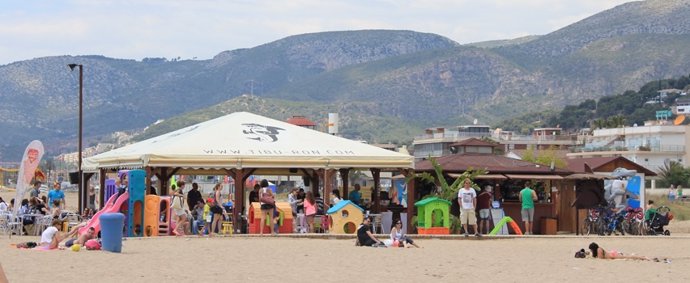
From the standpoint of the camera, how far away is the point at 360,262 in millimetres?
19078

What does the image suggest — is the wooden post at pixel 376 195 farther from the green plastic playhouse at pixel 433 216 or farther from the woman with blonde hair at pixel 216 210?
the woman with blonde hair at pixel 216 210

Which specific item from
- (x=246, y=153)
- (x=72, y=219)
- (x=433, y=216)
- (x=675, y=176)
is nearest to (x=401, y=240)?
(x=433, y=216)

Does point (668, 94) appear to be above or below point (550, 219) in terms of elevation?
above

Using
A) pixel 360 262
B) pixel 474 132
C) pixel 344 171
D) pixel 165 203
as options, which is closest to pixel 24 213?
pixel 165 203

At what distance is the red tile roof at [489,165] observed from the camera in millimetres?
29109

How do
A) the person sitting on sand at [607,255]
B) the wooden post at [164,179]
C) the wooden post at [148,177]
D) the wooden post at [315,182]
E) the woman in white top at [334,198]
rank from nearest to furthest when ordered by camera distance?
1. the person sitting on sand at [607,255]
2. the wooden post at [148,177]
3. the woman in white top at [334,198]
4. the wooden post at [164,179]
5. the wooden post at [315,182]

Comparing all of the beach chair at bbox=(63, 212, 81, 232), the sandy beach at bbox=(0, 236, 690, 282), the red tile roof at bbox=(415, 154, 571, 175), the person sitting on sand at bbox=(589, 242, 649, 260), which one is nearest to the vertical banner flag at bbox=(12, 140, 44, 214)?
the sandy beach at bbox=(0, 236, 690, 282)

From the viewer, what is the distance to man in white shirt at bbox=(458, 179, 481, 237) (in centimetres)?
2578

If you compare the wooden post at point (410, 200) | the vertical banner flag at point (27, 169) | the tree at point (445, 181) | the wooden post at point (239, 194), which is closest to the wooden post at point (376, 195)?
the wooden post at point (410, 200)

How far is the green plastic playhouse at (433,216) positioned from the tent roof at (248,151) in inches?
34.5

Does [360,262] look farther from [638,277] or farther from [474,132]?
[474,132]

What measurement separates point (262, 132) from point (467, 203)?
4.64 meters

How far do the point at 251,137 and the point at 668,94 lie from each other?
14875 centimetres

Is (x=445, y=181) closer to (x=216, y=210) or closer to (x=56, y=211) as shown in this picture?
(x=216, y=210)
